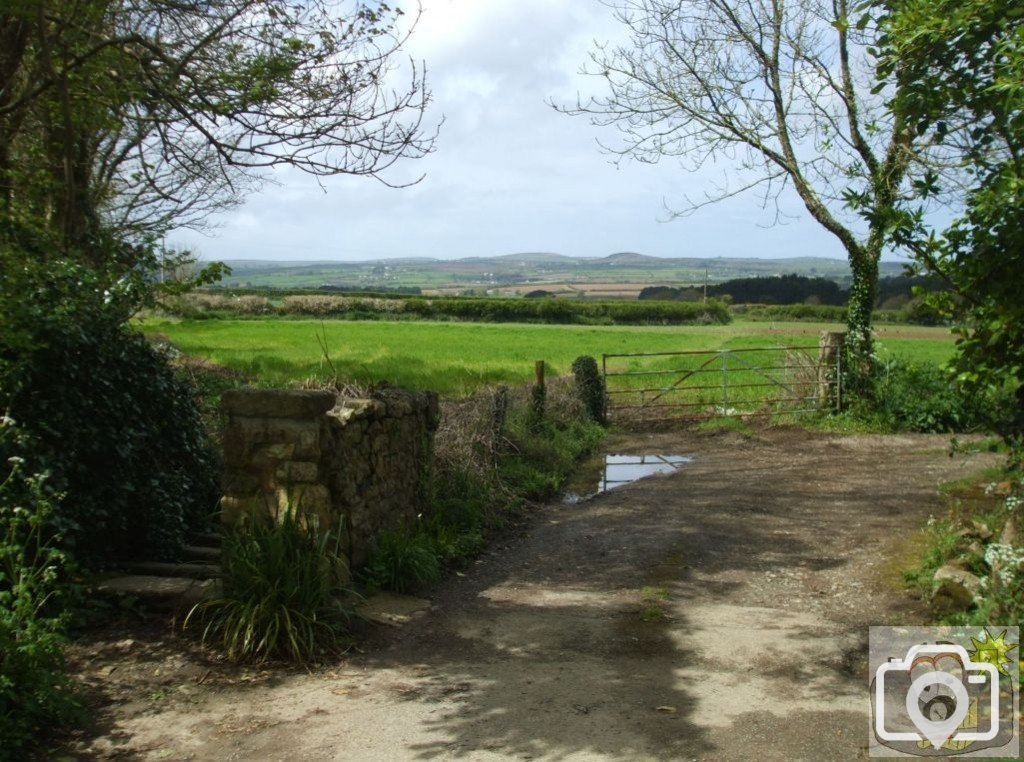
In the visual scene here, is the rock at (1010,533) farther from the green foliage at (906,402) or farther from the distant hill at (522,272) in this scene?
the distant hill at (522,272)

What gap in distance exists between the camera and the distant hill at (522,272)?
77.4 meters

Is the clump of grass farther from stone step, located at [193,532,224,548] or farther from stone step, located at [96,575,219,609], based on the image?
stone step, located at [96,575,219,609]

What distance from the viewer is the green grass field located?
21.4m

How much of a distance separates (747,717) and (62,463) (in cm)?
517

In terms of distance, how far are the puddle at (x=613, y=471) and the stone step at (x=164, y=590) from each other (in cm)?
707

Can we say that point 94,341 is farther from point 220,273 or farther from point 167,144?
point 167,144

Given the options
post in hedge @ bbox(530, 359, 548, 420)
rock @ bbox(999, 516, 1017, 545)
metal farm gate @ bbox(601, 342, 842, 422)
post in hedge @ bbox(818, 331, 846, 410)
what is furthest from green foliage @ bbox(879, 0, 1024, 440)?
post in hedge @ bbox(818, 331, 846, 410)

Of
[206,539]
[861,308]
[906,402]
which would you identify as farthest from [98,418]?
[906,402]

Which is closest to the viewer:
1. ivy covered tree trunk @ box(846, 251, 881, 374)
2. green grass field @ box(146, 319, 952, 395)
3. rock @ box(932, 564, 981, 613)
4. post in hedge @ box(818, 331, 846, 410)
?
rock @ box(932, 564, 981, 613)

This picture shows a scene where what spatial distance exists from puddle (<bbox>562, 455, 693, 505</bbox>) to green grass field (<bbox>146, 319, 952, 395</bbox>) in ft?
9.70

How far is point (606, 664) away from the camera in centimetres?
644

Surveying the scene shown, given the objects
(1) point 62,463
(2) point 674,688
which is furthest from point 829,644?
(1) point 62,463

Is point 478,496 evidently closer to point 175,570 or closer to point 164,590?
point 175,570

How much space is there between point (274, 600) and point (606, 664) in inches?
94.1
